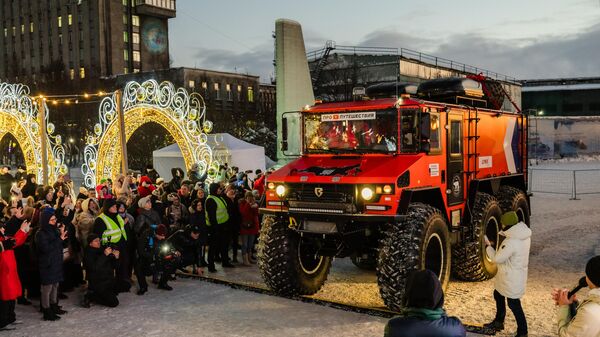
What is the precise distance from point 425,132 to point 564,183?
69.2ft

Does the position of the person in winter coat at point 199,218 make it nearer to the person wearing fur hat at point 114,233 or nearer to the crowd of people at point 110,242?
the crowd of people at point 110,242

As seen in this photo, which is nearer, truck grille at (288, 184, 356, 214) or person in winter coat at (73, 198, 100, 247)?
truck grille at (288, 184, 356, 214)

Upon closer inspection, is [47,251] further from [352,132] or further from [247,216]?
[352,132]

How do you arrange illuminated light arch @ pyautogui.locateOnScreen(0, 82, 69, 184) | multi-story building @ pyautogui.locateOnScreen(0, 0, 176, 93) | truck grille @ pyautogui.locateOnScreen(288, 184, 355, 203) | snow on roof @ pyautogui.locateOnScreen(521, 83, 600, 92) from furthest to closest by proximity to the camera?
multi-story building @ pyautogui.locateOnScreen(0, 0, 176, 93) → snow on roof @ pyautogui.locateOnScreen(521, 83, 600, 92) → illuminated light arch @ pyautogui.locateOnScreen(0, 82, 69, 184) → truck grille @ pyautogui.locateOnScreen(288, 184, 355, 203)

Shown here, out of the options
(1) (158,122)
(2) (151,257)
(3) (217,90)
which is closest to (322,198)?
(2) (151,257)

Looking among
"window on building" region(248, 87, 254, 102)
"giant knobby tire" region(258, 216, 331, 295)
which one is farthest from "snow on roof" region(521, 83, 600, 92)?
"giant knobby tire" region(258, 216, 331, 295)

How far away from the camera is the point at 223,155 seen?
2116 centimetres

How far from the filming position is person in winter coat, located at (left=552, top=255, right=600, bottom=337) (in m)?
3.50

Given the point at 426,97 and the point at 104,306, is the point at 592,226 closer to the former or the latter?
the point at 426,97

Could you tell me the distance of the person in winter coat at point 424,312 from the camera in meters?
2.85

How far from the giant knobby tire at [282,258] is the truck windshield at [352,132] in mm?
1412

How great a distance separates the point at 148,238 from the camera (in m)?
9.05

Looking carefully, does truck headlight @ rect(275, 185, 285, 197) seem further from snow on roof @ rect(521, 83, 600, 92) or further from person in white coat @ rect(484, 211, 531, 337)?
snow on roof @ rect(521, 83, 600, 92)

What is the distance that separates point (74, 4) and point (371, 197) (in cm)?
8901
